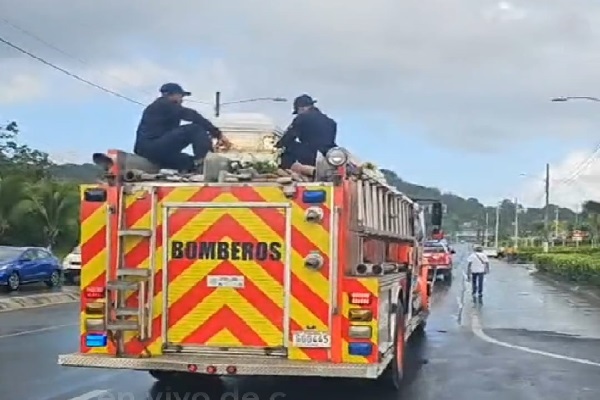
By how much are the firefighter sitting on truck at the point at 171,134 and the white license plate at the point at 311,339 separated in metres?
2.48

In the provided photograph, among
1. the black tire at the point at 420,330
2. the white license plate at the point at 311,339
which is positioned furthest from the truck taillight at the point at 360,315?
the black tire at the point at 420,330

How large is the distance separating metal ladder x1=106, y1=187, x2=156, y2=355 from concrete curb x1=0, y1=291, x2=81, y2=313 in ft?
43.4

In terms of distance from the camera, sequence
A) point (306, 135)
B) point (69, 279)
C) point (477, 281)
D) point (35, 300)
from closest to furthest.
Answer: point (306, 135), point (35, 300), point (477, 281), point (69, 279)

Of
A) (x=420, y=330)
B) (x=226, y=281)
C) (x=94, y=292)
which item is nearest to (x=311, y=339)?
(x=226, y=281)

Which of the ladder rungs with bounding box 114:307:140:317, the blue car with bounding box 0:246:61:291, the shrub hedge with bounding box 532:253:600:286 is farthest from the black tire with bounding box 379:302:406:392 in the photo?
the shrub hedge with bounding box 532:253:600:286

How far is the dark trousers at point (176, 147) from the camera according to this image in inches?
410

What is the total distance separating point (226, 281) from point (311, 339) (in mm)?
914

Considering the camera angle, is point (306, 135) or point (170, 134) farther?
point (306, 135)

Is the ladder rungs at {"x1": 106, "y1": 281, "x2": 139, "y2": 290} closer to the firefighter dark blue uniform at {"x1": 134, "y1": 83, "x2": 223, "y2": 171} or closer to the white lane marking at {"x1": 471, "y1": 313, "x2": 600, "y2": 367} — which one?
the firefighter dark blue uniform at {"x1": 134, "y1": 83, "x2": 223, "y2": 171}

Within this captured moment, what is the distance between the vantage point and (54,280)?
31.2 metres

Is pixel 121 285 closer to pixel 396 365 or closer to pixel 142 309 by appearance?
pixel 142 309

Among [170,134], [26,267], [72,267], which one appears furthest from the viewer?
[72,267]

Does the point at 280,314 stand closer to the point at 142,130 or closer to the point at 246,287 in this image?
the point at 246,287

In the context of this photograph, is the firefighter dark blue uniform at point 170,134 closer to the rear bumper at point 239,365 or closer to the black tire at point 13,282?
the rear bumper at point 239,365
